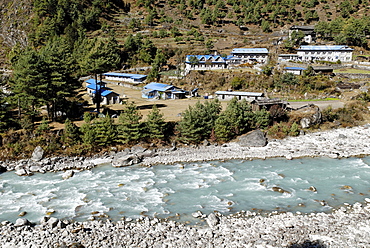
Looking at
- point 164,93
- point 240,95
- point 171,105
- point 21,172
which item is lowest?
point 21,172

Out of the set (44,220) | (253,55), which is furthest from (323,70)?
(44,220)

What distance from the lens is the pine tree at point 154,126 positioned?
31.2 metres

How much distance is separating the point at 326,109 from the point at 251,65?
27.9 m

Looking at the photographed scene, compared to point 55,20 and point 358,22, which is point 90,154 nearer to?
point 55,20

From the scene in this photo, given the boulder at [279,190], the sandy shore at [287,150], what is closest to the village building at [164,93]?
the sandy shore at [287,150]

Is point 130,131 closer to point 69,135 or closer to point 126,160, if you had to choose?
point 126,160

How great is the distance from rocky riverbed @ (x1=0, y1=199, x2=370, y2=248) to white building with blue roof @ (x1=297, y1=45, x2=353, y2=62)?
5837cm

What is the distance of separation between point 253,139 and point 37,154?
22.7 m

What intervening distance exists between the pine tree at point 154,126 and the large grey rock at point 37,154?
10520 millimetres

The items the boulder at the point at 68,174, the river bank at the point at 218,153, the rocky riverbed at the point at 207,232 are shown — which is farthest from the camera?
the river bank at the point at 218,153

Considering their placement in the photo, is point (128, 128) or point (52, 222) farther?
point (128, 128)

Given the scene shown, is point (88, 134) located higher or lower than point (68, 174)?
higher

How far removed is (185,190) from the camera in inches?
909

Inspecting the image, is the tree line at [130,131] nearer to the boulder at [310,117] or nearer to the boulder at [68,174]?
the boulder at [68,174]
